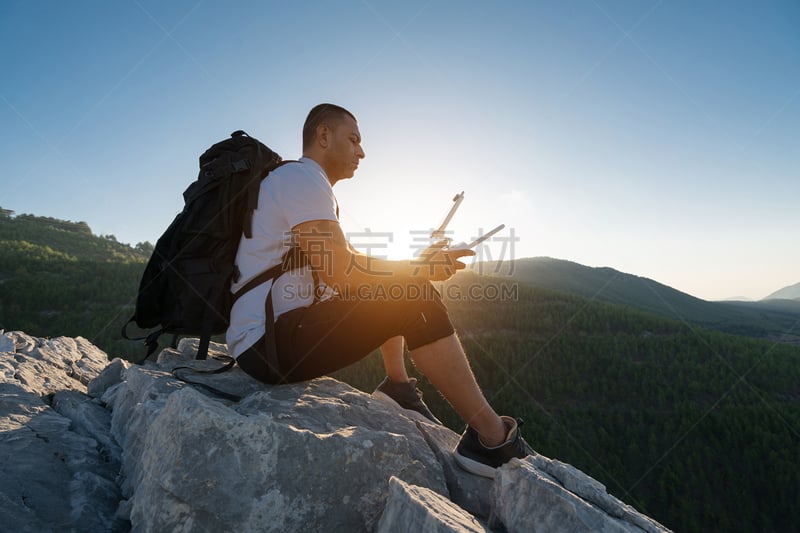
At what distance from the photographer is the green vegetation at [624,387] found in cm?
791

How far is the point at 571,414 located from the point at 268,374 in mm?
9316

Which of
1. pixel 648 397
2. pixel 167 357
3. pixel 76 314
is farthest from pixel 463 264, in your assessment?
pixel 76 314

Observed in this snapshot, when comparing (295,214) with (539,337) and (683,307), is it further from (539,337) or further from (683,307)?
(683,307)

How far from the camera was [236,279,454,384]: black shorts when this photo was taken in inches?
99.7

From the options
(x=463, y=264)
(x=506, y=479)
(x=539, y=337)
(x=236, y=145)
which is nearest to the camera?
(x=506, y=479)

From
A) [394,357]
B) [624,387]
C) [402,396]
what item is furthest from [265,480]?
[624,387]

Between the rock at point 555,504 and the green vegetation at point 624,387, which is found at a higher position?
the rock at point 555,504

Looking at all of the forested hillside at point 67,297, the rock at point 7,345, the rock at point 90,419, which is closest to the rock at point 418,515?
the rock at point 90,419

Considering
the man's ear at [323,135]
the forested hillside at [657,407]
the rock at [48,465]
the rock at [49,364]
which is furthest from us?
the forested hillside at [657,407]

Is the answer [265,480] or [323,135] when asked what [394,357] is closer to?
[265,480]

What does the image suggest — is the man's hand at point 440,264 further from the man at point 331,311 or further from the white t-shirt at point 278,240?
the white t-shirt at point 278,240

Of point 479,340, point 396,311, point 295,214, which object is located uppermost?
point 295,214

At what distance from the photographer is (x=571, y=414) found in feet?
32.7

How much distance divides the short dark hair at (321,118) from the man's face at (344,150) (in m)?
0.05
